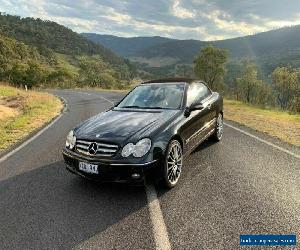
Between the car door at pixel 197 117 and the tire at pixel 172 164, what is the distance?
486mm

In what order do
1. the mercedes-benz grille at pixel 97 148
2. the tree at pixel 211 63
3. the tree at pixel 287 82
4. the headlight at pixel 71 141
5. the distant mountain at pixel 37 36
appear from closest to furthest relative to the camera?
the mercedes-benz grille at pixel 97 148, the headlight at pixel 71 141, the tree at pixel 211 63, the tree at pixel 287 82, the distant mountain at pixel 37 36

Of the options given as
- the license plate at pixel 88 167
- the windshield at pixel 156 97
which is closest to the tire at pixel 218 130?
the windshield at pixel 156 97

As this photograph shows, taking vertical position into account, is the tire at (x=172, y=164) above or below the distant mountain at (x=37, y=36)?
below

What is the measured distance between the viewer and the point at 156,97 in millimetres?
6832

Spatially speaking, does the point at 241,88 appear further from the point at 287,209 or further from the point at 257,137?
the point at 287,209

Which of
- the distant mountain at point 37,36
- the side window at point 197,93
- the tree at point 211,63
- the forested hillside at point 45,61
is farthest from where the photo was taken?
the distant mountain at point 37,36

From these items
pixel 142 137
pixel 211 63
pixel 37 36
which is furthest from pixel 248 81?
pixel 37 36

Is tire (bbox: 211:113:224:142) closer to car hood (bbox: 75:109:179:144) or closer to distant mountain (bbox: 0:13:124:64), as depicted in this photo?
car hood (bbox: 75:109:179:144)

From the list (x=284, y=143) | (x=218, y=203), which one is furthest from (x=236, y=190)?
(x=284, y=143)

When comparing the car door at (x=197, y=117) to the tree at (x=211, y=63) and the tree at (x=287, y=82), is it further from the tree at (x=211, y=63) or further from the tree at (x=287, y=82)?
the tree at (x=287, y=82)

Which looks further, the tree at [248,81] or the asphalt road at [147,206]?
the tree at [248,81]

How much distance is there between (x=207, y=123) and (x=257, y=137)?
105 inches

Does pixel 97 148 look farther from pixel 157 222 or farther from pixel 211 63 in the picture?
pixel 211 63

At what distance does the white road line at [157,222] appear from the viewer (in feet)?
12.5
